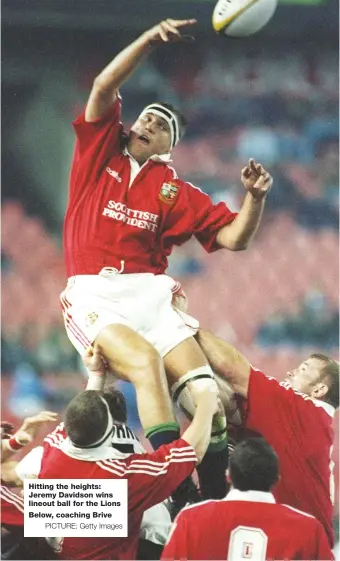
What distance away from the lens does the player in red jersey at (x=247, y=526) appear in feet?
9.16

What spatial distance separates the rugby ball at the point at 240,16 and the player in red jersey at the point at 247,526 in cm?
156

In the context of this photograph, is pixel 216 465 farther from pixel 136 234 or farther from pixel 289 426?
pixel 136 234

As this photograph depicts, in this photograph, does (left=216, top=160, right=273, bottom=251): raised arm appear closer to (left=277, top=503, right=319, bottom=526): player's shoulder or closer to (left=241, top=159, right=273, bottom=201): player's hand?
(left=241, top=159, right=273, bottom=201): player's hand

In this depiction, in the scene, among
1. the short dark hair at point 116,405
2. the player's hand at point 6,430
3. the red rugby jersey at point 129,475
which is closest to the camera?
the red rugby jersey at point 129,475

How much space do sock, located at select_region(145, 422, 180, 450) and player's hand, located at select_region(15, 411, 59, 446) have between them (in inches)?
20.1

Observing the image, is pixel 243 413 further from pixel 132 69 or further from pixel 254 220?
pixel 132 69

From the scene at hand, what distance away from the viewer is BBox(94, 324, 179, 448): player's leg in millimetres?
2949

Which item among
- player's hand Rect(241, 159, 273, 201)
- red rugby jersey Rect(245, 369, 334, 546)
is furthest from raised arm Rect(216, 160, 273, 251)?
red rugby jersey Rect(245, 369, 334, 546)

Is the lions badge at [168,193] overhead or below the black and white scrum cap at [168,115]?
below

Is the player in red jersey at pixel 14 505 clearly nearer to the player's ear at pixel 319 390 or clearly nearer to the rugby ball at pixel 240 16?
the player's ear at pixel 319 390

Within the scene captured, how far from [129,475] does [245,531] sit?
1.41ft

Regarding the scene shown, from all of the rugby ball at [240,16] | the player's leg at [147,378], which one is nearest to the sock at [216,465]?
the player's leg at [147,378]

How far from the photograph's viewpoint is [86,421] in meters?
→ 2.82

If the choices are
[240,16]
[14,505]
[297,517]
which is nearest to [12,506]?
[14,505]
